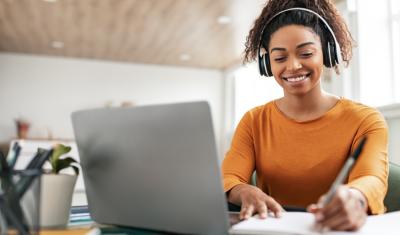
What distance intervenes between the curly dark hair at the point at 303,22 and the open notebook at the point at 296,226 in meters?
0.54

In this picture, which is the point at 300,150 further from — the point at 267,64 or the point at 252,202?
the point at 252,202

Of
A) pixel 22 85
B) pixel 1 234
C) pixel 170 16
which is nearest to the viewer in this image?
pixel 1 234

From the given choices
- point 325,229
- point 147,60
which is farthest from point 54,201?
point 147,60

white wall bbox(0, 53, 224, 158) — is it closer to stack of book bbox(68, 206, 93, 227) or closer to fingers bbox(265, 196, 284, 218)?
stack of book bbox(68, 206, 93, 227)

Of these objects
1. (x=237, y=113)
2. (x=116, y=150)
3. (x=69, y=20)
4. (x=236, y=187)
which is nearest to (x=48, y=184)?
(x=116, y=150)

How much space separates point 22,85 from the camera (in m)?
6.20

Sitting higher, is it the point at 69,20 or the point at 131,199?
the point at 69,20

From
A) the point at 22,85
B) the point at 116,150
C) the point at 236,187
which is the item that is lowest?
the point at 236,187

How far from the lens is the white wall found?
6148 millimetres

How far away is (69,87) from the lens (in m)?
6.38

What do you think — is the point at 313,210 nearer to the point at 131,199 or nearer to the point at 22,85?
the point at 131,199

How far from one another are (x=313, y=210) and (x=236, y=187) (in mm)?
362

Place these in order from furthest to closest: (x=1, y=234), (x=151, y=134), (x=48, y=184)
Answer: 1. (x=48, y=184)
2. (x=151, y=134)
3. (x=1, y=234)

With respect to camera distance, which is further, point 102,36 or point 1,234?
point 102,36
